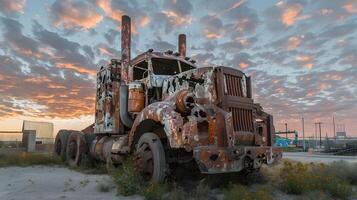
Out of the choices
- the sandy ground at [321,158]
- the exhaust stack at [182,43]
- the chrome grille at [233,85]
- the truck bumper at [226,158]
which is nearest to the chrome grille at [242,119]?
the chrome grille at [233,85]

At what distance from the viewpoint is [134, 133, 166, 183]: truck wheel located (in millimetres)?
7926

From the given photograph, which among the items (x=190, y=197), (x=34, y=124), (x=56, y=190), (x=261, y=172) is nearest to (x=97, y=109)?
(x=56, y=190)

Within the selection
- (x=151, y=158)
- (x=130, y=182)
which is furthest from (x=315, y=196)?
(x=130, y=182)

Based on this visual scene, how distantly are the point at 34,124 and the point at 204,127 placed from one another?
30044 mm

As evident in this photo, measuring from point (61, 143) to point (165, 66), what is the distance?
713 cm

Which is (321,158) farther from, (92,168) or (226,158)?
(226,158)

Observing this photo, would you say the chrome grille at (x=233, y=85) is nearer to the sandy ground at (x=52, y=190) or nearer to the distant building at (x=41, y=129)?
the sandy ground at (x=52, y=190)

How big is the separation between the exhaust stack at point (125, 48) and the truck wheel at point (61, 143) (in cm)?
521

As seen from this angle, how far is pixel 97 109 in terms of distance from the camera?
527 inches

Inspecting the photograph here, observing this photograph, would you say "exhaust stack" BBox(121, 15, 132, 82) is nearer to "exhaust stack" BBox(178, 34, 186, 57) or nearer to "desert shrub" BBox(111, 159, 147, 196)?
"exhaust stack" BBox(178, 34, 186, 57)

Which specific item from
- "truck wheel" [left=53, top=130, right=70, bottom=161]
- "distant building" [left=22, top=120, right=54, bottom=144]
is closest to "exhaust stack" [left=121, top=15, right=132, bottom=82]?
"truck wheel" [left=53, top=130, right=70, bottom=161]

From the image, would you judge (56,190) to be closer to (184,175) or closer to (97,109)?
(184,175)

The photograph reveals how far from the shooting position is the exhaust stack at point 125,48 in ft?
38.4

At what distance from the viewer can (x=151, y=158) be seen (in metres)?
8.37
